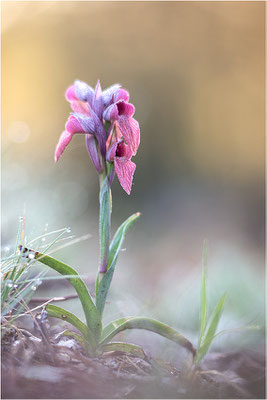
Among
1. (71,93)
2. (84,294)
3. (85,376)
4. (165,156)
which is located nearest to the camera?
(85,376)

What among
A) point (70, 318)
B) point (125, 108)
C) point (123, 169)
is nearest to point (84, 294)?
point (70, 318)

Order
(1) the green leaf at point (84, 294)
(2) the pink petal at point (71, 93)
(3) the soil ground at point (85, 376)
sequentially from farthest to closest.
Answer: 1. (2) the pink petal at point (71, 93)
2. (1) the green leaf at point (84, 294)
3. (3) the soil ground at point (85, 376)

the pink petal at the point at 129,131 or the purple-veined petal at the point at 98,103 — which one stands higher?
the purple-veined petal at the point at 98,103

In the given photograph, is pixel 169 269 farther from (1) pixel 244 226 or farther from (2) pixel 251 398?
(2) pixel 251 398

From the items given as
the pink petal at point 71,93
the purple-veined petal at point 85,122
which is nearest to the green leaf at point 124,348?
the purple-veined petal at point 85,122

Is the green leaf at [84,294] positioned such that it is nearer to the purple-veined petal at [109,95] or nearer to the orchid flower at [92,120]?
the orchid flower at [92,120]

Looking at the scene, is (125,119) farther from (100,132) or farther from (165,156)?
(165,156)

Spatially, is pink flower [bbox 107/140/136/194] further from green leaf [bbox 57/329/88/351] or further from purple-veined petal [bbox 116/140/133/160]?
green leaf [bbox 57/329/88/351]
